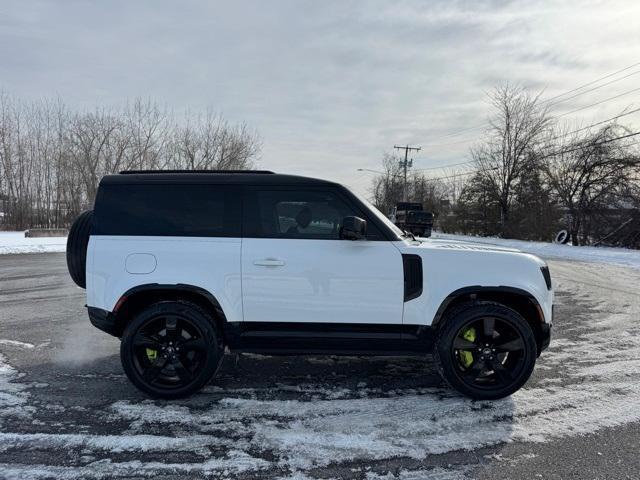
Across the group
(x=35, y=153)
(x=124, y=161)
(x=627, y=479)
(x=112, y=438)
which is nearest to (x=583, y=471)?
(x=627, y=479)

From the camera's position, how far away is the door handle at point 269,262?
3.78m

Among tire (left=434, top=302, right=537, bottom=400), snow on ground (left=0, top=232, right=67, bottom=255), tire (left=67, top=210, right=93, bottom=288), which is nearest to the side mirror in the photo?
tire (left=434, top=302, right=537, bottom=400)

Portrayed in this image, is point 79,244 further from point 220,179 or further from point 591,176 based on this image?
point 591,176

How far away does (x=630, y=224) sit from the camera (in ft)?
74.8

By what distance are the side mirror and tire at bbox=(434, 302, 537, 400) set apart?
110cm

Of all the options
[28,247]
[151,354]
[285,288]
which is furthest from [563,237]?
[28,247]

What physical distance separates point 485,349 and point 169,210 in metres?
3.10

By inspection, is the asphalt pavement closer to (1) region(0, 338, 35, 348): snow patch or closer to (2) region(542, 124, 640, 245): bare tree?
(1) region(0, 338, 35, 348): snow patch

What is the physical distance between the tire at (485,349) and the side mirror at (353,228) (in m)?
1.10

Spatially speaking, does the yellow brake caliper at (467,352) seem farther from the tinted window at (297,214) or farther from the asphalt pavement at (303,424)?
the tinted window at (297,214)

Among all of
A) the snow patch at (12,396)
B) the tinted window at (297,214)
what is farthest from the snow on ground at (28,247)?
the tinted window at (297,214)

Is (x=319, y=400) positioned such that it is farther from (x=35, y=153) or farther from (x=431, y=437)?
(x=35, y=153)

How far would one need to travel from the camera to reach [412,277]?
3.78 meters

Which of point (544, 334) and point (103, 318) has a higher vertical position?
point (103, 318)
